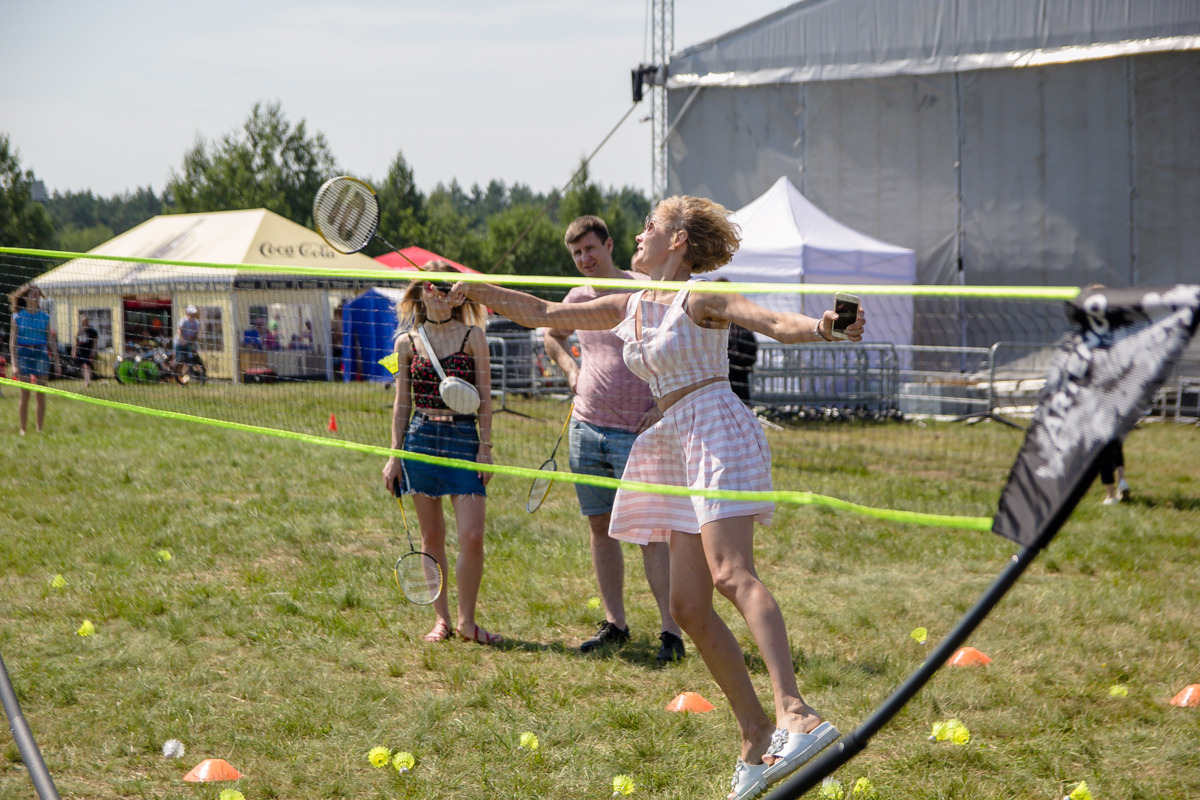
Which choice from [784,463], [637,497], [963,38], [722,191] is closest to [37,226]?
[722,191]

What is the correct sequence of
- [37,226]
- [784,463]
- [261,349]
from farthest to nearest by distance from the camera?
[37,226] < [784,463] < [261,349]

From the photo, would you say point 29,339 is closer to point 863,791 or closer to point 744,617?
point 744,617

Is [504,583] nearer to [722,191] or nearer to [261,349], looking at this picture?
[261,349]

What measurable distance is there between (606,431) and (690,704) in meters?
1.47

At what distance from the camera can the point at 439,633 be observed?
5.23m

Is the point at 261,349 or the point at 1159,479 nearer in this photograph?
the point at 261,349

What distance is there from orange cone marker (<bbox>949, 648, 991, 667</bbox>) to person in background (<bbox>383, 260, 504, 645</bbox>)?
7.71ft

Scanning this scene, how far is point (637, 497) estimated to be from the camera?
3.59 m

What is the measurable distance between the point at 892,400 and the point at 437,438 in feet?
36.7

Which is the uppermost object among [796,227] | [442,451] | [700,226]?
[796,227]

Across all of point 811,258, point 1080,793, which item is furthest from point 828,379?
point 1080,793

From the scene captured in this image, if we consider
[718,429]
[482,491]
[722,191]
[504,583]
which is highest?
[722,191]

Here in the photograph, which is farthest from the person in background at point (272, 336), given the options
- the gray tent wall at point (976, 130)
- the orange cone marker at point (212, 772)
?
the gray tent wall at point (976, 130)

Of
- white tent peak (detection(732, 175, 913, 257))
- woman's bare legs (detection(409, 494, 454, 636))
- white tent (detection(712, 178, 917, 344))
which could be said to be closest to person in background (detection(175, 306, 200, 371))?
woman's bare legs (detection(409, 494, 454, 636))
